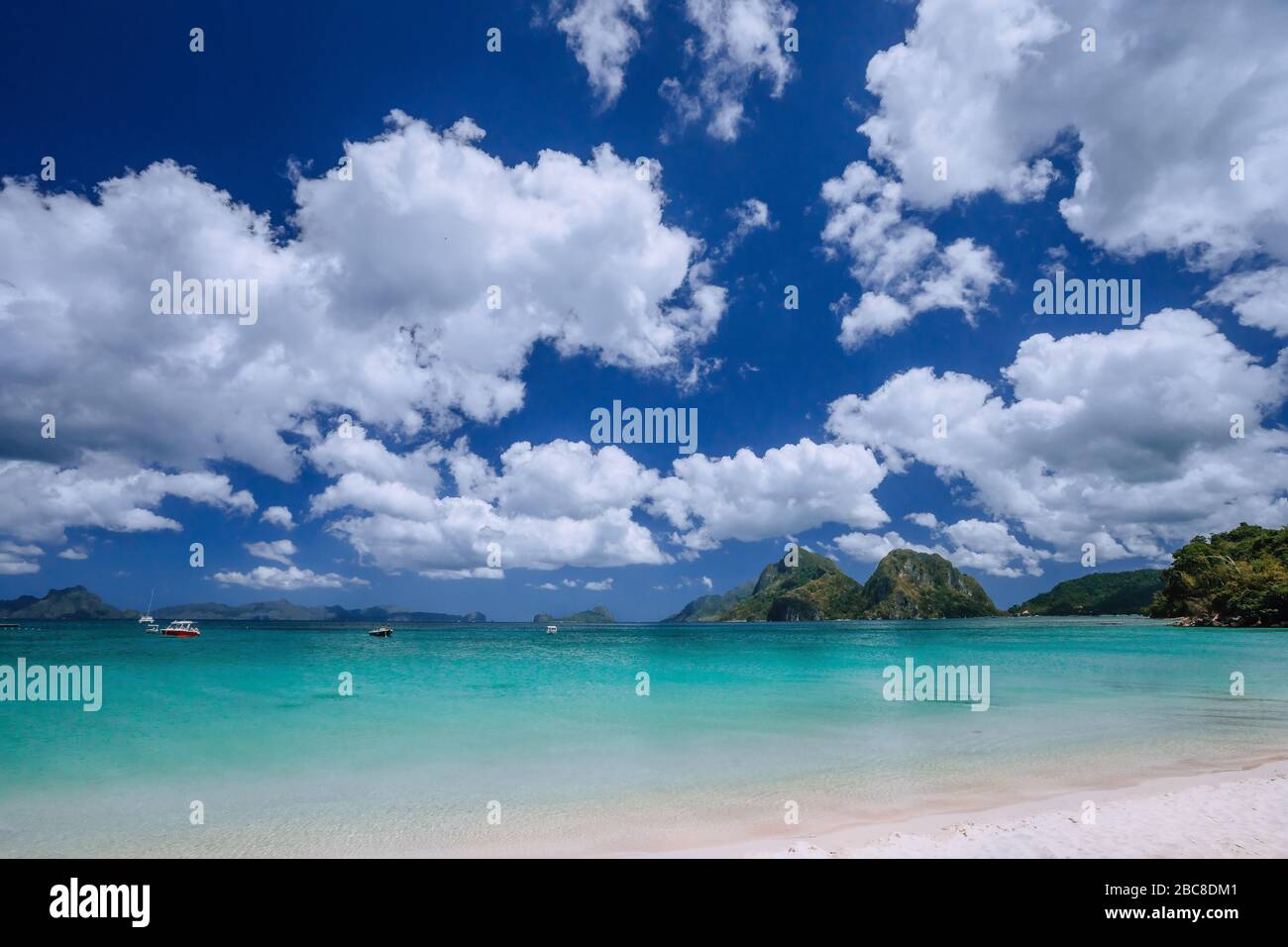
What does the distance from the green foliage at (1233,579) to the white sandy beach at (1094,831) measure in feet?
411

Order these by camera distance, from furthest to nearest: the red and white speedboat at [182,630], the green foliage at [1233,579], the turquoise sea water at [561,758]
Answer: the green foliage at [1233,579]
the red and white speedboat at [182,630]
the turquoise sea water at [561,758]

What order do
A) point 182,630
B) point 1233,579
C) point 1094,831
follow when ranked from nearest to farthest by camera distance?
point 1094,831
point 182,630
point 1233,579

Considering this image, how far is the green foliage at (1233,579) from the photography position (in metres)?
102

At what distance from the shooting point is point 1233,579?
11456 cm

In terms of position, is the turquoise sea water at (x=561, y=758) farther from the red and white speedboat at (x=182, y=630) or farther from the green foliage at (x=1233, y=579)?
the green foliage at (x=1233, y=579)

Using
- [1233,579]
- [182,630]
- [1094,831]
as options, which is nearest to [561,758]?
[1094,831]

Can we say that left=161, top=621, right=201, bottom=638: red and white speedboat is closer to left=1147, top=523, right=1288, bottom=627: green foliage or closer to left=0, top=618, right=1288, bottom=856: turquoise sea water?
left=0, top=618, right=1288, bottom=856: turquoise sea water

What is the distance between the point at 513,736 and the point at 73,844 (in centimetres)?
1168

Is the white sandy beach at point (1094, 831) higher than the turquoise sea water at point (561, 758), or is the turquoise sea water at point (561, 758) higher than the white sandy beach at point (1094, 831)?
the white sandy beach at point (1094, 831)

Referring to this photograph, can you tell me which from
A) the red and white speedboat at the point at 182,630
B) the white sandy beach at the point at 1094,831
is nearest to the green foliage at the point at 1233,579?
the white sandy beach at the point at 1094,831

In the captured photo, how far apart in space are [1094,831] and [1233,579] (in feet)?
482

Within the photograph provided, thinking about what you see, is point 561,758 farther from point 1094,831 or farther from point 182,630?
point 182,630
